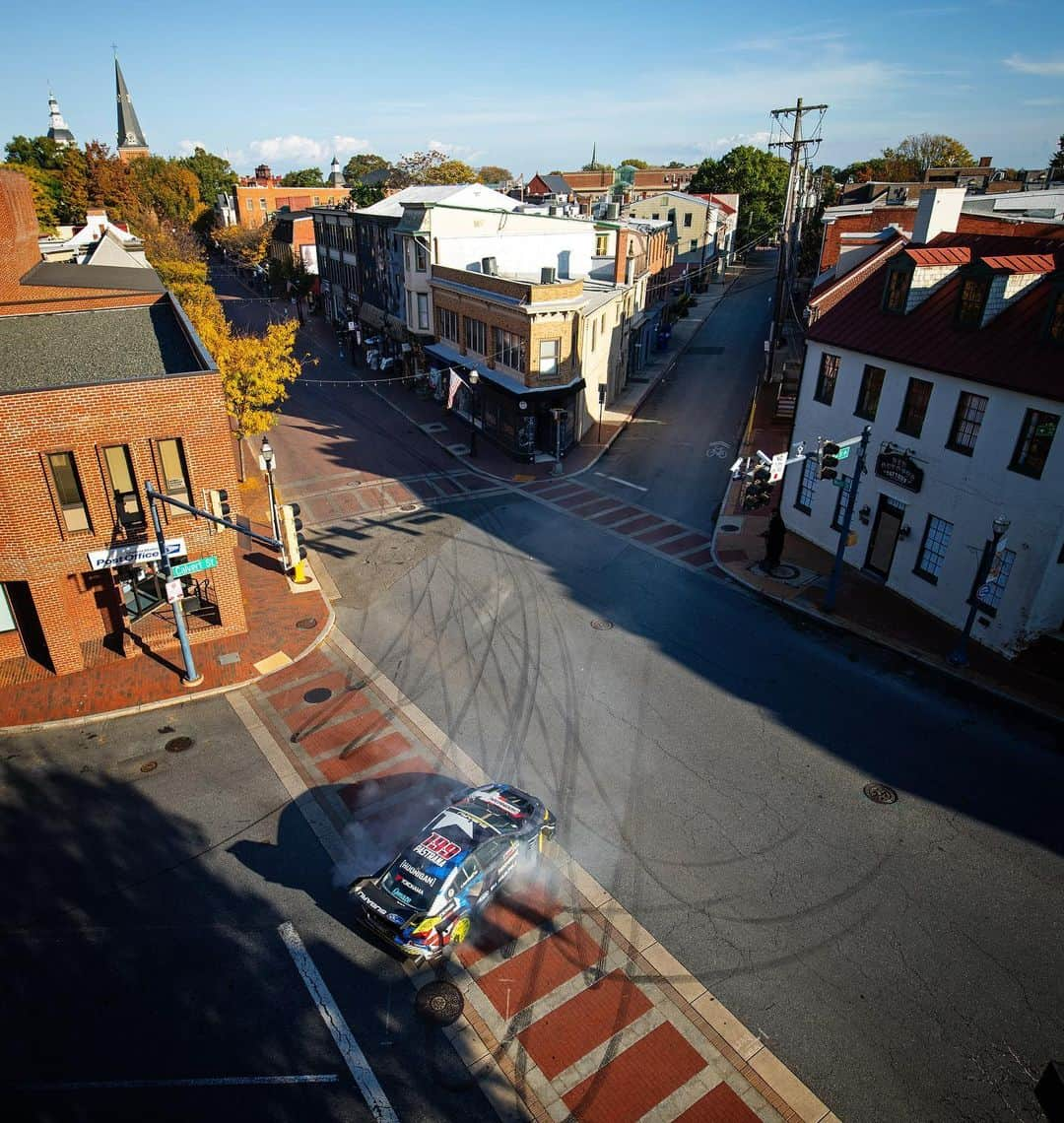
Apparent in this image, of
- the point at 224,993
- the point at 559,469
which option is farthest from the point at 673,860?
the point at 559,469

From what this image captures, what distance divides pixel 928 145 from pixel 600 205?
71.8m

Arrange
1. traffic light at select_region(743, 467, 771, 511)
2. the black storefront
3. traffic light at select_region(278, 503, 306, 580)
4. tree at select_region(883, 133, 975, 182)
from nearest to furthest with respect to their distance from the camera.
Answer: traffic light at select_region(743, 467, 771, 511) → traffic light at select_region(278, 503, 306, 580) → the black storefront → tree at select_region(883, 133, 975, 182)

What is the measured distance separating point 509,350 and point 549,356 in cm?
245

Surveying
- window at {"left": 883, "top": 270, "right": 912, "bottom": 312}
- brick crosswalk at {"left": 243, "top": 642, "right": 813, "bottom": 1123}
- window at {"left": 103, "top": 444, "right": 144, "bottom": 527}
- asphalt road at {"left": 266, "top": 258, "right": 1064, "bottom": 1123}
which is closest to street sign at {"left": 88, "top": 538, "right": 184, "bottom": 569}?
window at {"left": 103, "top": 444, "right": 144, "bottom": 527}

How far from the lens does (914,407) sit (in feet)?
74.4

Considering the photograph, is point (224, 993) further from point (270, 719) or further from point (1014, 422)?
point (1014, 422)

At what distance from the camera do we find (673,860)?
14.6 meters

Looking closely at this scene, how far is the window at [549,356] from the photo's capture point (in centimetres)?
3556

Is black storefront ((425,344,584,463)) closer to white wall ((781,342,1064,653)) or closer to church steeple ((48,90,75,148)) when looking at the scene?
white wall ((781,342,1064,653))

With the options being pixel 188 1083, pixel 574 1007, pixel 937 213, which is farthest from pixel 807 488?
pixel 188 1083

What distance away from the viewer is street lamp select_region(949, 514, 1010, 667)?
61.8 feet

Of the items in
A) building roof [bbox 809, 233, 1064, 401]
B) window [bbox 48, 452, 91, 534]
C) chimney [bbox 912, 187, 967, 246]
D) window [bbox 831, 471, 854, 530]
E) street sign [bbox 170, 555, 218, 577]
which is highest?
chimney [bbox 912, 187, 967, 246]

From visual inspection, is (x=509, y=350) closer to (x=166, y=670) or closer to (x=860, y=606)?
(x=860, y=606)

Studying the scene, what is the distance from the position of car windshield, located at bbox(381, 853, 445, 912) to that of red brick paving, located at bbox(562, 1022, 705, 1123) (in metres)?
3.60
